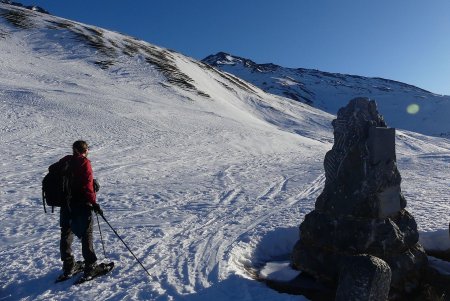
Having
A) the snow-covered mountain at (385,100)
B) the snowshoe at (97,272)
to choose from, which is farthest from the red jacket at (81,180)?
the snow-covered mountain at (385,100)

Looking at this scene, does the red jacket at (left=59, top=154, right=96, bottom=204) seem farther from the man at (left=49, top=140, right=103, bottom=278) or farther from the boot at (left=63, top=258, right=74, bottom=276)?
the boot at (left=63, top=258, right=74, bottom=276)

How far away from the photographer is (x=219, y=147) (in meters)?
22.2

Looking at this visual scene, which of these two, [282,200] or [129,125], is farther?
[129,125]

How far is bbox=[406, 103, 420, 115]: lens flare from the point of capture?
106350mm

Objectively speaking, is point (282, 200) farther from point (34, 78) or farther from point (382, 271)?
point (34, 78)

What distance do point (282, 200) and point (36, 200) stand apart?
6.88m

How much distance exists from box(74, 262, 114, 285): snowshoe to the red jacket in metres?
1.19

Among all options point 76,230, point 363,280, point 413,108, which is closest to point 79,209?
point 76,230

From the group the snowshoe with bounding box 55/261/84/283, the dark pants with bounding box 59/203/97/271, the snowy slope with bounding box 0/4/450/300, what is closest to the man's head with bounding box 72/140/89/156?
the dark pants with bounding box 59/203/97/271

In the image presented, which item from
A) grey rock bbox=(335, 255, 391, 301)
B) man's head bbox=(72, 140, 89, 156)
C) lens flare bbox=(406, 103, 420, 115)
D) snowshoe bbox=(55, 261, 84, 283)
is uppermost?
lens flare bbox=(406, 103, 420, 115)

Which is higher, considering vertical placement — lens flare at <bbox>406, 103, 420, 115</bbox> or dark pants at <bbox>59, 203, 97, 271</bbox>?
lens flare at <bbox>406, 103, 420, 115</bbox>

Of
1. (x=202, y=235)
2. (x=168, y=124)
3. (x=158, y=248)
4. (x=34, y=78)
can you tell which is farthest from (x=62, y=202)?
(x=34, y=78)

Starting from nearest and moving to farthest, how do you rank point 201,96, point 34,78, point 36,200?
point 36,200 < point 34,78 < point 201,96

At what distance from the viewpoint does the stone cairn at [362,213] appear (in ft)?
24.8
